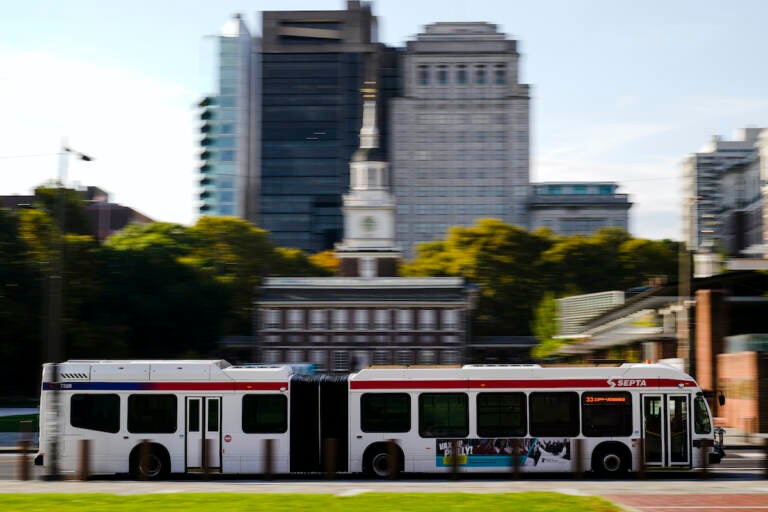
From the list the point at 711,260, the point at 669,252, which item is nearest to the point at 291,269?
the point at 669,252

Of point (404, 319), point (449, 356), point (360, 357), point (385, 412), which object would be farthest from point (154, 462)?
point (449, 356)

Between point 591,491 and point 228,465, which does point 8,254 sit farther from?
point 591,491

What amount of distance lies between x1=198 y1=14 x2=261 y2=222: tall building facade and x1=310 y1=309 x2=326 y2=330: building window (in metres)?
77.7

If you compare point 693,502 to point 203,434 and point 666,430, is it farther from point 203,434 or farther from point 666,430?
point 203,434

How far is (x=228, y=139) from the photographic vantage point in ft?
619

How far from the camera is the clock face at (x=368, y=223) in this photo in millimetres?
122812

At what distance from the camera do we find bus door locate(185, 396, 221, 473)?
2977 centimetres

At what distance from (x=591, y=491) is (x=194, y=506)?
797 cm

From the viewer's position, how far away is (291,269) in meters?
137

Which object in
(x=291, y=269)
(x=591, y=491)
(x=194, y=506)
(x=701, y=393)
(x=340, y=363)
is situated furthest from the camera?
(x=291, y=269)

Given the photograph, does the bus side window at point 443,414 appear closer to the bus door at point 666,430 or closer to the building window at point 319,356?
the bus door at point 666,430

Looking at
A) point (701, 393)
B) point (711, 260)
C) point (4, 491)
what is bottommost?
point (4, 491)

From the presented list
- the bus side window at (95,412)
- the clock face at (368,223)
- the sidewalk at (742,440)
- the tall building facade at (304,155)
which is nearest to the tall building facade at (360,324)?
the clock face at (368,223)

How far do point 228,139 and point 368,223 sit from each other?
70.8m
